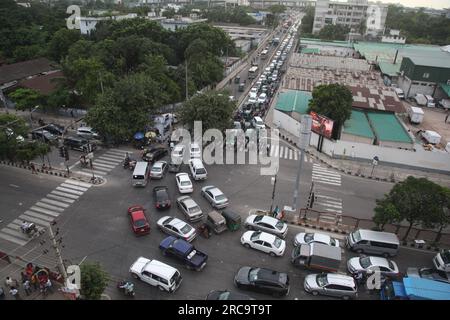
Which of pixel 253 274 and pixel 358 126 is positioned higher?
pixel 358 126

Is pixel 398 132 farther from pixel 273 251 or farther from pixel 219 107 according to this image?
pixel 273 251

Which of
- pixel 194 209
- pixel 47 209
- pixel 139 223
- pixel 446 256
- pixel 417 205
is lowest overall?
pixel 47 209

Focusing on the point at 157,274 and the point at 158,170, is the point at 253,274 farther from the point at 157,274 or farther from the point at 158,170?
the point at 158,170

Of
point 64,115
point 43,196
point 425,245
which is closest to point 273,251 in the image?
point 425,245

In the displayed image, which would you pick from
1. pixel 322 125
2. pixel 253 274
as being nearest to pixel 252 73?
pixel 322 125

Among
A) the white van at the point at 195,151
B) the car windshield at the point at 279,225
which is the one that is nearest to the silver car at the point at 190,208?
the car windshield at the point at 279,225

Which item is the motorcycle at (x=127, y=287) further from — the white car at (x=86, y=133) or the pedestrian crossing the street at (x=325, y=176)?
the white car at (x=86, y=133)

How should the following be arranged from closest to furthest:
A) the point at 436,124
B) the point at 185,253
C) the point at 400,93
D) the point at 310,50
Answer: the point at 185,253, the point at 436,124, the point at 400,93, the point at 310,50

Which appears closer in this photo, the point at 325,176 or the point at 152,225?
the point at 152,225
